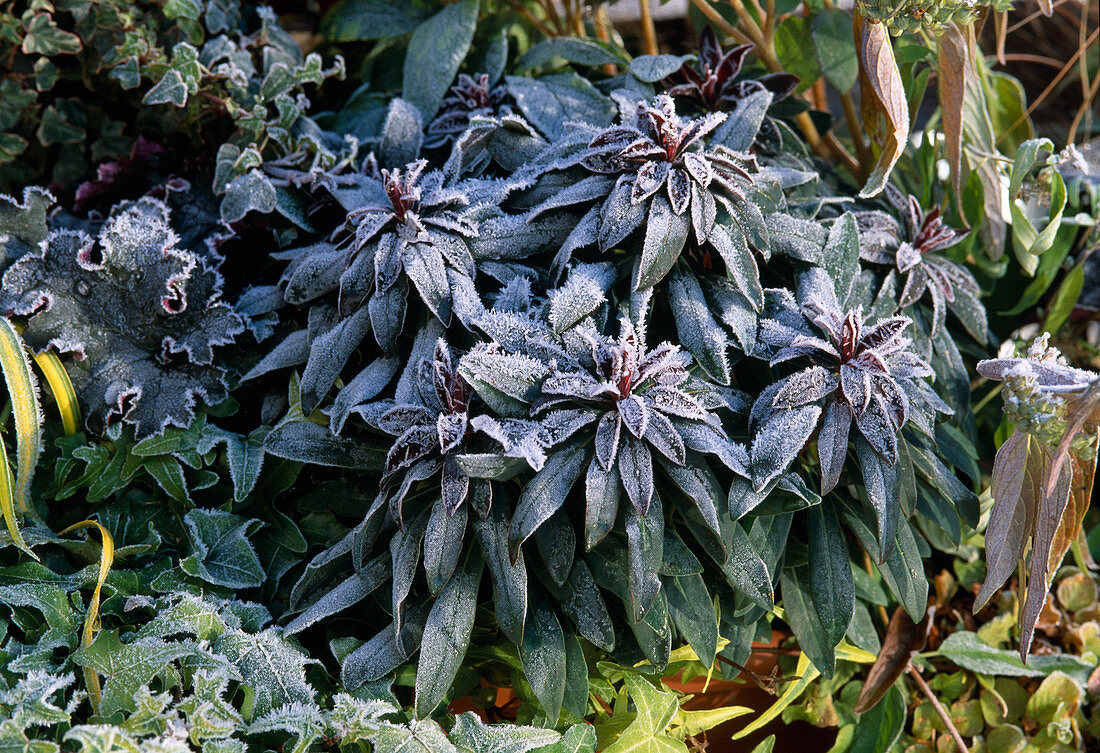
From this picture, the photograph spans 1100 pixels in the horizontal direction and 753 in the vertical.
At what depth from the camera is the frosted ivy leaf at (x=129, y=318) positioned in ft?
3.52

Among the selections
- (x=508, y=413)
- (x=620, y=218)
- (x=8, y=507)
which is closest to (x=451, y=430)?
(x=508, y=413)

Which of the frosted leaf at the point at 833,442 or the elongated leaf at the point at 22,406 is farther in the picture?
the elongated leaf at the point at 22,406

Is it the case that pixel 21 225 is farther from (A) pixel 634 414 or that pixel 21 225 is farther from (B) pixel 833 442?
(B) pixel 833 442

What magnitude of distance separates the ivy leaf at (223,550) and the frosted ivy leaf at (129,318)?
0.13 m

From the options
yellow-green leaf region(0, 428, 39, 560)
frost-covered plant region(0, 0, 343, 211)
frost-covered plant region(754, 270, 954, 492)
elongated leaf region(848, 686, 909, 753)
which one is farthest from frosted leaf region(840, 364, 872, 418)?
yellow-green leaf region(0, 428, 39, 560)

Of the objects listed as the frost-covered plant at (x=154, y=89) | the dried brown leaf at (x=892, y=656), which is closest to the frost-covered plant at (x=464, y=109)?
the frost-covered plant at (x=154, y=89)

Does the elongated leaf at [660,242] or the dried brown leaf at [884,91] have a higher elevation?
the dried brown leaf at [884,91]

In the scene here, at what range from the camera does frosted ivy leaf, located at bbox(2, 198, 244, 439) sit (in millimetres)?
1073

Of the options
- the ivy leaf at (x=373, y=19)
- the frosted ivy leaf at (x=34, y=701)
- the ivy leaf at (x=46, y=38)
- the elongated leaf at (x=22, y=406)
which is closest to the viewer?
the frosted ivy leaf at (x=34, y=701)

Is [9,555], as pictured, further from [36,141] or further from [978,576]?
[978,576]

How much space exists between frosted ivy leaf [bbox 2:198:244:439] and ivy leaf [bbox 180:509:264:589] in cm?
13

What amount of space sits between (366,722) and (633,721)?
31 centimetres

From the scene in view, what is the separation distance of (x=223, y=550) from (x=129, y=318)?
0.34 meters

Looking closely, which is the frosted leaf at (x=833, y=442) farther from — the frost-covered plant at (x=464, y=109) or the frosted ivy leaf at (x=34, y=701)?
the frosted ivy leaf at (x=34, y=701)
